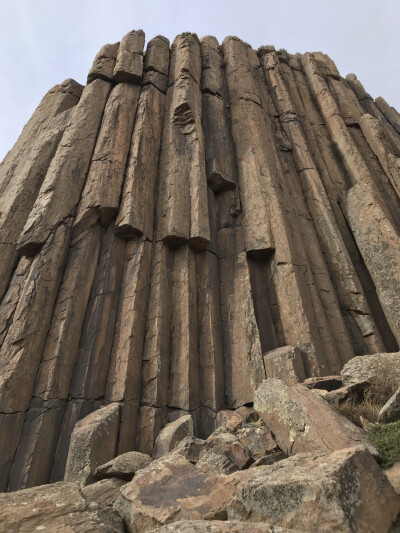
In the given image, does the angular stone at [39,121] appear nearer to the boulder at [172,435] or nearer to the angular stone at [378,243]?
the boulder at [172,435]

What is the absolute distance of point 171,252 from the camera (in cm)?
1017

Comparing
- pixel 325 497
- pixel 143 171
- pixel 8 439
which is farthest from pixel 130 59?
pixel 325 497

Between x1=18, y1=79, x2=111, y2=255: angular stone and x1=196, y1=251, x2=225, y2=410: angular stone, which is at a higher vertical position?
x1=18, y1=79, x2=111, y2=255: angular stone

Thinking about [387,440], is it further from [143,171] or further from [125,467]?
[143,171]

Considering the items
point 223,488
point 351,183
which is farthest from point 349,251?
point 223,488

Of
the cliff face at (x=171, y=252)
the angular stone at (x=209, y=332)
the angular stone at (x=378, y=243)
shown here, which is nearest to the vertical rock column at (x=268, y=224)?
the cliff face at (x=171, y=252)

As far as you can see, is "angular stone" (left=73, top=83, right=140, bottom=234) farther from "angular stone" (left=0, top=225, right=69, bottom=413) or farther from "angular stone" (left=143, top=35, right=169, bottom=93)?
"angular stone" (left=0, top=225, right=69, bottom=413)

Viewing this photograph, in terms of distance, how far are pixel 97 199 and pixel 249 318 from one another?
527 cm

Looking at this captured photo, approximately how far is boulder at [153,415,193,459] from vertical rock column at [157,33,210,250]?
15.7 feet

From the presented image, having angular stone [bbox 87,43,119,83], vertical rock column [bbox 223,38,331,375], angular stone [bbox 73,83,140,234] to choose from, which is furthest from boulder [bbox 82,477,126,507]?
angular stone [bbox 87,43,119,83]

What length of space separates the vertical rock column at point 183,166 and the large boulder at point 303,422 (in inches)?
212

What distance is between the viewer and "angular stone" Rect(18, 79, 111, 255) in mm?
9539

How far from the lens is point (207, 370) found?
838cm

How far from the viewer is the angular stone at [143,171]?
1010 cm
